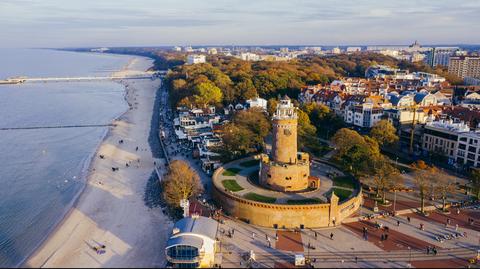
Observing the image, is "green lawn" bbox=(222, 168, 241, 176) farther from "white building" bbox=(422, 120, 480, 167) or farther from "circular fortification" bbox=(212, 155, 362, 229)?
"white building" bbox=(422, 120, 480, 167)

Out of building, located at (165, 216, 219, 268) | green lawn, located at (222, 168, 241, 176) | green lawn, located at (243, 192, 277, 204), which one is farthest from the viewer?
green lawn, located at (222, 168, 241, 176)

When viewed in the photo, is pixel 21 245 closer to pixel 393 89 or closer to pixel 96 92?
pixel 393 89

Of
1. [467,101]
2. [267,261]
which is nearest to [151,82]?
[467,101]

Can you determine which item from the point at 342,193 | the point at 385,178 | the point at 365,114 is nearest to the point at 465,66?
the point at 365,114

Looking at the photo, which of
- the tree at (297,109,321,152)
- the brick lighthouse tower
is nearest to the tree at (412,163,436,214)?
the brick lighthouse tower

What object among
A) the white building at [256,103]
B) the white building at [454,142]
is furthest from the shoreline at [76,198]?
the white building at [454,142]

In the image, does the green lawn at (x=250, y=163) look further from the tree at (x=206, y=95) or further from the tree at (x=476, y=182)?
the tree at (x=206, y=95)

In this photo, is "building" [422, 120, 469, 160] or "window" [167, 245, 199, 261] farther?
"building" [422, 120, 469, 160]
